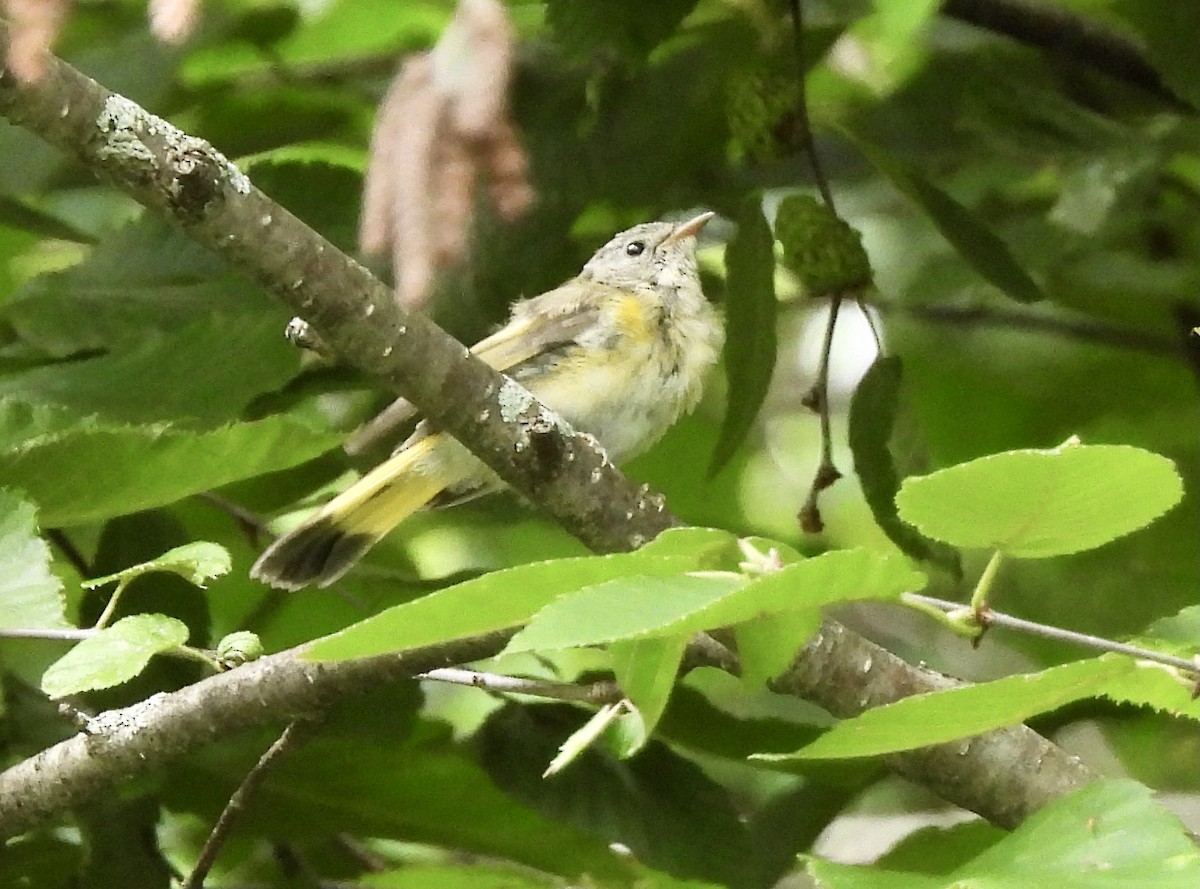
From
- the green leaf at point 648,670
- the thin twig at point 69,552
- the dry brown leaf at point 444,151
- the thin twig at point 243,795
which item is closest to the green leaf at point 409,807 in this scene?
the thin twig at point 243,795

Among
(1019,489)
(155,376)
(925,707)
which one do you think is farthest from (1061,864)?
(155,376)

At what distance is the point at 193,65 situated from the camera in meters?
2.55

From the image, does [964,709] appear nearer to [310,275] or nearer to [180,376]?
[310,275]

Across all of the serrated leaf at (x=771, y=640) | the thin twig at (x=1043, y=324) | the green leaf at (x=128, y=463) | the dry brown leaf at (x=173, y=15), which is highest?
the dry brown leaf at (x=173, y=15)

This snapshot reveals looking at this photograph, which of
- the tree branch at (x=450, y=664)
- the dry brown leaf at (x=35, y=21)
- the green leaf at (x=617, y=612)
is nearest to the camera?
the dry brown leaf at (x=35, y=21)

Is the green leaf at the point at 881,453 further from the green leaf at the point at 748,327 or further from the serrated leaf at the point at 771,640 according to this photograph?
the serrated leaf at the point at 771,640

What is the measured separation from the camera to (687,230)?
2861 millimetres

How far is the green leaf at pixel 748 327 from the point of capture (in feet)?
6.76

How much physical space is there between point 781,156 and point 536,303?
58 cm

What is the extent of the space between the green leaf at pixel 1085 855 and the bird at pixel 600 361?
1.30 m

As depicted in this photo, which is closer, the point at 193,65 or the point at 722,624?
the point at 722,624

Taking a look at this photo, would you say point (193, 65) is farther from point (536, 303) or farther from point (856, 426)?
point (856, 426)

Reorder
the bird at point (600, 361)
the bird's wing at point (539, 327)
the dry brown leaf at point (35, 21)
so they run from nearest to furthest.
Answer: the dry brown leaf at point (35, 21), the bird at point (600, 361), the bird's wing at point (539, 327)

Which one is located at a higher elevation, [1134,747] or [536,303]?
[536,303]
